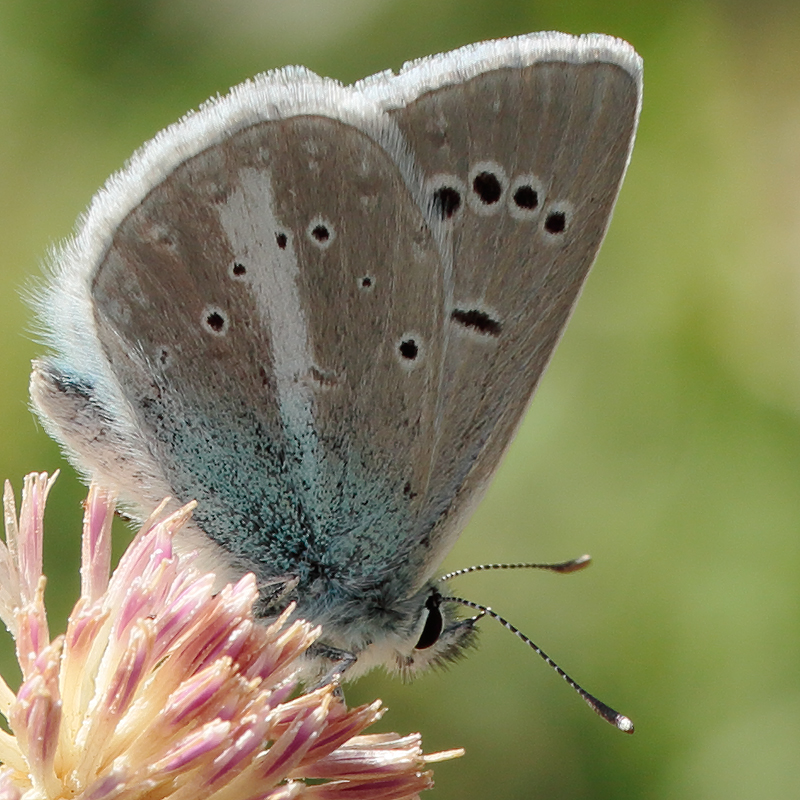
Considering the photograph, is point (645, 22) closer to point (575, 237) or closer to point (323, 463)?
point (575, 237)

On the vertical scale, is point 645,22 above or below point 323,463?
above

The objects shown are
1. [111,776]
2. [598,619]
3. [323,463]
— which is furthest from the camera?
[598,619]

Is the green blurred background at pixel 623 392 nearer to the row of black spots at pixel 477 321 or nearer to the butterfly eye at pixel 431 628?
the butterfly eye at pixel 431 628

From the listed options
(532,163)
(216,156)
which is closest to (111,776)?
(216,156)

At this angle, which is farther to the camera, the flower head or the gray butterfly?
the gray butterfly

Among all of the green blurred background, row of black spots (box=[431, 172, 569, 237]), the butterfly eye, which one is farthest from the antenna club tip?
row of black spots (box=[431, 172, 569, 237])

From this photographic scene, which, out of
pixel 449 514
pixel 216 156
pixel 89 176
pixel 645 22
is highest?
pixel 645 22

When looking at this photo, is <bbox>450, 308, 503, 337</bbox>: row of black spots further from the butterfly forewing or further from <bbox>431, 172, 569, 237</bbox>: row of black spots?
<bbox>431, 172, 569, 237</bbox>: row of black spots
